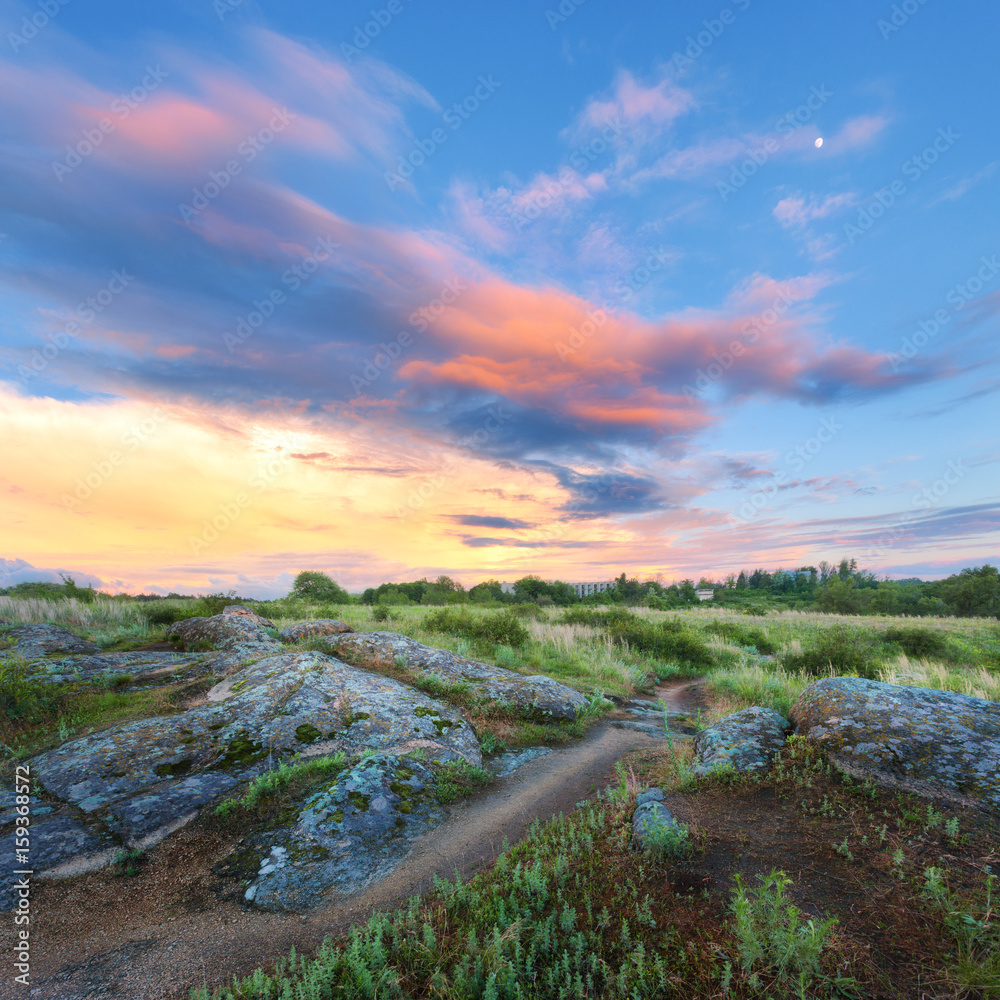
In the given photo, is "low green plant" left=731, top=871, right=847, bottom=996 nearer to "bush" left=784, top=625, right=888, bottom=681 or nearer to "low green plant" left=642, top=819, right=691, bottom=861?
"low green plant" left=642, top=819, right=691, bottom=861

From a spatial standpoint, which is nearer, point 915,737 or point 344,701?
point 915,737

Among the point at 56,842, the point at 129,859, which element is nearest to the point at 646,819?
the point at 129,859

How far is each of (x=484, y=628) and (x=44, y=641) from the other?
49.1ft

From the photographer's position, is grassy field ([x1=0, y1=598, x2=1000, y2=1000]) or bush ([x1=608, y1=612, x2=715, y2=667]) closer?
grassy field ([x1=0, y1=598, x2=1000, y2=1000])

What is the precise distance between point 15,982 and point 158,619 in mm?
19370

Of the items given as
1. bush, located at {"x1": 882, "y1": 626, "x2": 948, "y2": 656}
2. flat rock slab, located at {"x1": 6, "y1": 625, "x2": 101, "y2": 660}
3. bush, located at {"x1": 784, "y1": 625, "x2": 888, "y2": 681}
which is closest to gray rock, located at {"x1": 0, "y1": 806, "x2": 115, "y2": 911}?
flat rock slab, located at {"x1": 6, "y1": 625, "x2": 101, "y2": 660}

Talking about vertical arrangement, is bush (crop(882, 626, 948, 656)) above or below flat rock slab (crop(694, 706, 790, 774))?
below

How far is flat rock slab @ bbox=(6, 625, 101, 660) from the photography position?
1121 centimetres

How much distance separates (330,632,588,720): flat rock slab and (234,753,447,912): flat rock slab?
14.6ft

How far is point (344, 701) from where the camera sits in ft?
31.2

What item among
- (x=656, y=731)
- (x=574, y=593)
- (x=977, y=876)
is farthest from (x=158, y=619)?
(x=574, y=593)

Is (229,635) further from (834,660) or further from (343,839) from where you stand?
(834,660)

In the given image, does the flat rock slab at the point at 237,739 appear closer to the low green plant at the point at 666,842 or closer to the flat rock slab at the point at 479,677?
the flat rock slab at the point at 479,677

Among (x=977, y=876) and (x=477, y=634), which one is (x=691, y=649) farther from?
(x=977, y=876)
